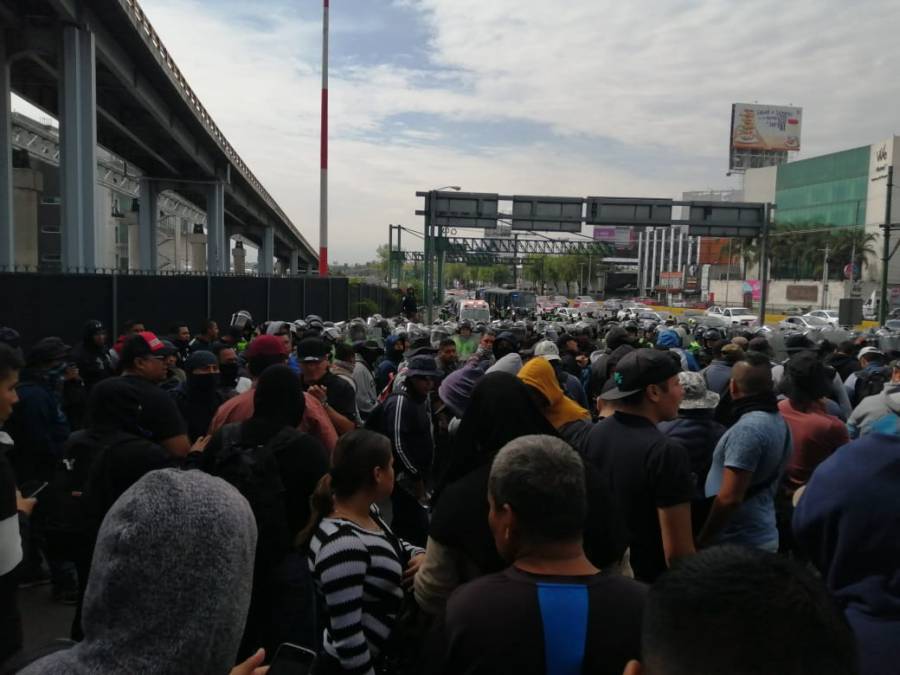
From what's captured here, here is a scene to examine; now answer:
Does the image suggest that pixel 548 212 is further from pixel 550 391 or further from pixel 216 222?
pixel 550 391

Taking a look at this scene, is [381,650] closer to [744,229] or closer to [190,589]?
[190,589]

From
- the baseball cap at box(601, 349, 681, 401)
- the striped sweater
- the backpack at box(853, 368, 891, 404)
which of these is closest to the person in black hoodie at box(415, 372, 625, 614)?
the striped sweater

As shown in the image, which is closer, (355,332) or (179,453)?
(179,453)

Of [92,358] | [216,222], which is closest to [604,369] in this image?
[92,358]

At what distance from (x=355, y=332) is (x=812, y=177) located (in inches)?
3509

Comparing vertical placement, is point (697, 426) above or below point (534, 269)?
below

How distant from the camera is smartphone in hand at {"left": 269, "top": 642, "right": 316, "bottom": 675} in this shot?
167 centimetres

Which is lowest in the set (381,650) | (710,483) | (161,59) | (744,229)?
(381,650)

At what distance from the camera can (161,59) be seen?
81.6ft

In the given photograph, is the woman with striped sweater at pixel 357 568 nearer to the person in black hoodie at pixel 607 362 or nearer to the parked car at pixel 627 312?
the person in black hoodie at pixel 607 362

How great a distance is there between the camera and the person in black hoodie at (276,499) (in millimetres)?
3051

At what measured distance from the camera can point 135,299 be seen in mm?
14359

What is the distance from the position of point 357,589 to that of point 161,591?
130 cm

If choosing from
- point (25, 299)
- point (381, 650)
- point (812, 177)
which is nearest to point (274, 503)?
point (381, 650)
